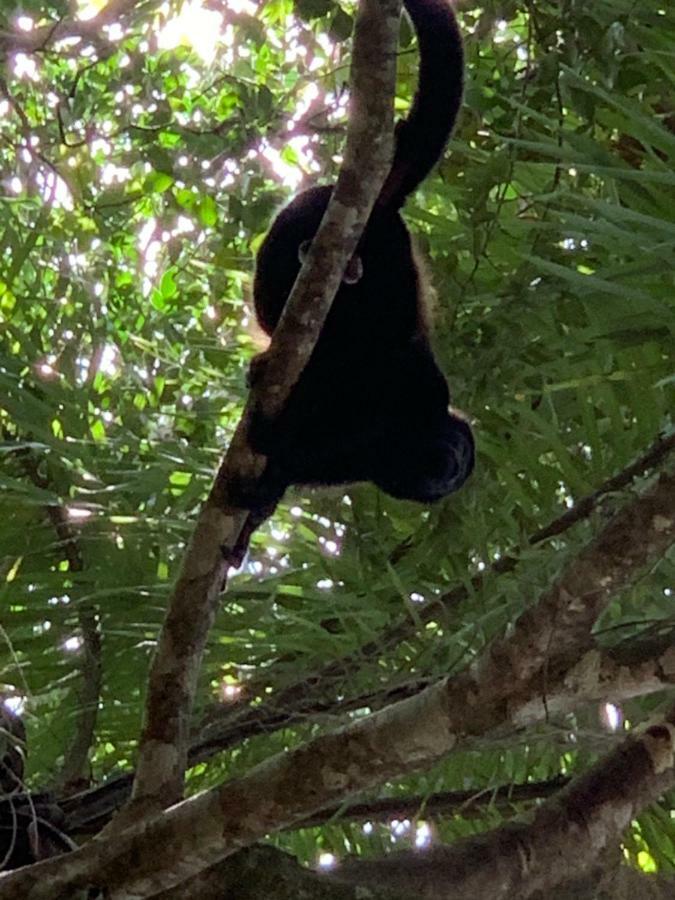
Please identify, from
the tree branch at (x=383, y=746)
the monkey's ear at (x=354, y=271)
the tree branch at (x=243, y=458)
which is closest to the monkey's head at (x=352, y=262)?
the monkey's ear at (x=354, y=271)

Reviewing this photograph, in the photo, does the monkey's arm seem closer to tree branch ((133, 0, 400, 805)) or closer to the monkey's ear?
the monkey's ear

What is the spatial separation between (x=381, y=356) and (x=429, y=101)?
0.24 m

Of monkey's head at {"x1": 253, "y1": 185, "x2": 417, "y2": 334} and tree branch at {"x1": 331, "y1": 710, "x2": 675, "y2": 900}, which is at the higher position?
monkey's head at {"x1": 253, "y1": 185, "x2": 417, "y2": 334}

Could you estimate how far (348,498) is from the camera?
1.30 m

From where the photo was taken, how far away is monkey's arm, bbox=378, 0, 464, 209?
38.2 inches


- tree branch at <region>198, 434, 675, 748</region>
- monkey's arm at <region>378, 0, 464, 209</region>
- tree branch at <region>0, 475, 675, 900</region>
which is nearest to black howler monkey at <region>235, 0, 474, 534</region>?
monkey's arm at <region>378, 0, 464, 209</region>

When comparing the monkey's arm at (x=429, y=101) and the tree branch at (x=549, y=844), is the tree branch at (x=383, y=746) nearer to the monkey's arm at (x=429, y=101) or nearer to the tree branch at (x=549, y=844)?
the tree branch at (x=549, y=844)

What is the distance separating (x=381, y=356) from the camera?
3.73ft

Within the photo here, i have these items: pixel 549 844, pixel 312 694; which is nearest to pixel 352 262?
pixel 312 694

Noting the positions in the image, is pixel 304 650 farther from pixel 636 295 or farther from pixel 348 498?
pixel 636 295

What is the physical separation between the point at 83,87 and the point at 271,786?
2.98 ft

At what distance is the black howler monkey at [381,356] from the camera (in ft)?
3.29

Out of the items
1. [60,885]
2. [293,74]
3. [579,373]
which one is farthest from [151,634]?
[293,74]

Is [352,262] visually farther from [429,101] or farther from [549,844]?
[549,844]
